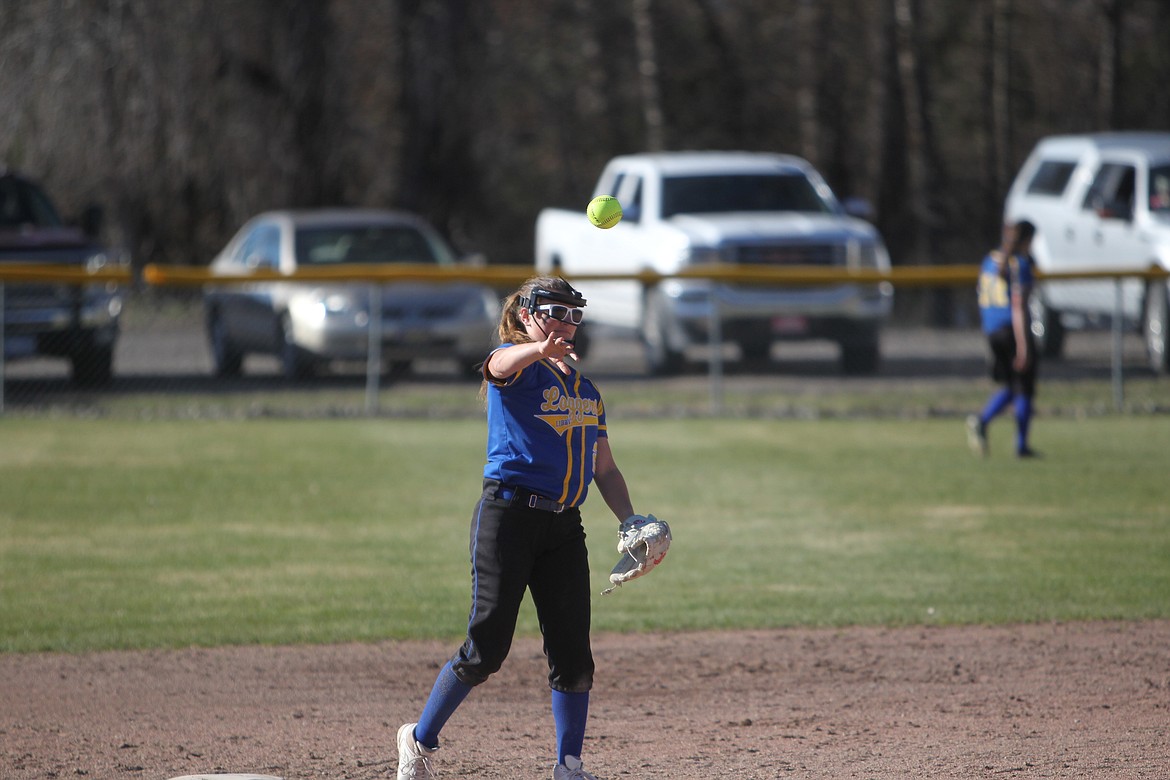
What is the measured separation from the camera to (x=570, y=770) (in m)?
4.99

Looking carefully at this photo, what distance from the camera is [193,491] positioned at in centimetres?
1120

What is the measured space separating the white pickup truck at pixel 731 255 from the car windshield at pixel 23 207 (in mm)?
5861

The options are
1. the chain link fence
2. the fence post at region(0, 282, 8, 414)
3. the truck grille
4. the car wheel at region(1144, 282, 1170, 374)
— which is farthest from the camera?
the truck grille

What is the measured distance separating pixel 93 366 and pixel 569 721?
1221 cm

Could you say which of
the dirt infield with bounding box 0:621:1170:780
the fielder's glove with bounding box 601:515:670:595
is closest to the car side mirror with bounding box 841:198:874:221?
the dirt infield with bounding box 0:621:1170:780

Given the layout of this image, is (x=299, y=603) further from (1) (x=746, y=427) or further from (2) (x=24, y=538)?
(1) (x=746, y=427)

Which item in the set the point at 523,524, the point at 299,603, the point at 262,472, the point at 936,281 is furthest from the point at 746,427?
the point at 523,524

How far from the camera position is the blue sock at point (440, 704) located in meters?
4.98

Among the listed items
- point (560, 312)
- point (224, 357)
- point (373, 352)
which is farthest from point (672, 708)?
point (224, 357)

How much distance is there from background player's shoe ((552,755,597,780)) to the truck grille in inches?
465

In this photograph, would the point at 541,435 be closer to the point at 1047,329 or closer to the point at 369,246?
the point at 369,246

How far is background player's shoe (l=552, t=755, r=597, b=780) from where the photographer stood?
4.99 meters

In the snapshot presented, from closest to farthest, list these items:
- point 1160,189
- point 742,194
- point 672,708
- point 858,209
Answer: point 672,708 → point 1160,189 → point 858,209 → point 742,194

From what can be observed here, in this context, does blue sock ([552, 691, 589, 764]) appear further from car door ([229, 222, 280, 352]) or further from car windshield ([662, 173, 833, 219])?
car windshield ([662, 173, 833, 219])
